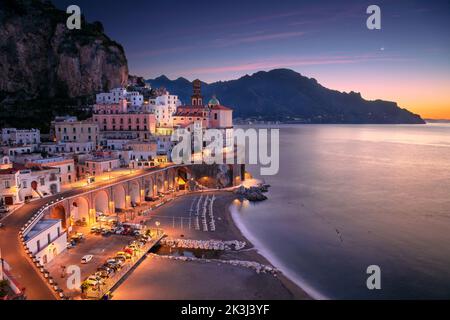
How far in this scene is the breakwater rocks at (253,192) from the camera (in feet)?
177

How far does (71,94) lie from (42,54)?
11019 mm

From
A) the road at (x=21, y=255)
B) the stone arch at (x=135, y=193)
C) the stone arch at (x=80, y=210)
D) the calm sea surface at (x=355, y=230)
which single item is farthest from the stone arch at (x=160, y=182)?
the road at (x=21, y=255)

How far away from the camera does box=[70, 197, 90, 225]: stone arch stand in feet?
120

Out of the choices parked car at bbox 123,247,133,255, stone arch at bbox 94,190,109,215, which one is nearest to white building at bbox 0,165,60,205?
stone arch at bbox 94,190,109,215

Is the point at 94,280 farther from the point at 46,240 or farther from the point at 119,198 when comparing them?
the point at 119,198

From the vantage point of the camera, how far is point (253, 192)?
55625mm

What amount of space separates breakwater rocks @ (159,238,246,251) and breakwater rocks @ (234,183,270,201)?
2014 centimetres

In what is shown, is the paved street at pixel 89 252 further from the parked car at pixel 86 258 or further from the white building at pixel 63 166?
the white building at pixel 63 166

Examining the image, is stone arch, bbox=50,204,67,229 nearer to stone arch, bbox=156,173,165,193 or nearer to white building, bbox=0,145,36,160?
stone arch, bbox=156,173,165,193

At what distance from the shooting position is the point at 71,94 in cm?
8219

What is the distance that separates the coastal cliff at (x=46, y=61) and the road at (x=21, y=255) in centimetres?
4656

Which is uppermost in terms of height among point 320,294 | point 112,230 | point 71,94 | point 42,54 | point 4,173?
point 42,54
